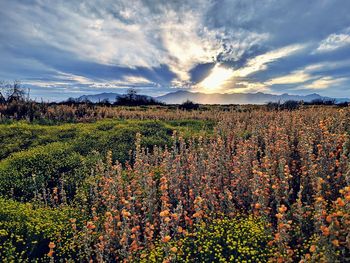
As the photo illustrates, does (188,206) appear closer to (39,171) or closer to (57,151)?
(39,171)

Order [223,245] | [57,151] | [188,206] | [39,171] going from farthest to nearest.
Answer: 1. [57,151]
2. [39,171]
3. [188,206]
4. [223,245]

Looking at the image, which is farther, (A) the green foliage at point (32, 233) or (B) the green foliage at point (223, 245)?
(A) the green foliage at point (32, 233)

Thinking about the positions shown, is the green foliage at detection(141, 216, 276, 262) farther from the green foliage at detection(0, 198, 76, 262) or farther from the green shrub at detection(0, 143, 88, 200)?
the green shrub at detection(0, 143, 88, 200)

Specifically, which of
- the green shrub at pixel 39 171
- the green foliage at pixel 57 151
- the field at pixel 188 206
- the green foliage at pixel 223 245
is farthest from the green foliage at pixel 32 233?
the green foliage at pixel 223 245

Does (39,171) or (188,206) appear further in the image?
(39,171)

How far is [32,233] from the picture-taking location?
5.36m

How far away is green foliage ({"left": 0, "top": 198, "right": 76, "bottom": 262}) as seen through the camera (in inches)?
193

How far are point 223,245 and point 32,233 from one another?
3589mm

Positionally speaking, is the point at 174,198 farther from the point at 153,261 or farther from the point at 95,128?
the point at 95,128

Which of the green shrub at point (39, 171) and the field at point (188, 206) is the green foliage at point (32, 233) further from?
the green shrub at point (39, 171)

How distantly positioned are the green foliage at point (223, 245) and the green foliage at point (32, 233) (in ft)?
6.37

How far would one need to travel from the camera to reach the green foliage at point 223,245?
3.98 m

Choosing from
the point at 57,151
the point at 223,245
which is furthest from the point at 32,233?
the point at 57,151

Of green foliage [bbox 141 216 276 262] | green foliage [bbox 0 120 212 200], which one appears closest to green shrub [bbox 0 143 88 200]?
green foliage [bbox 0 120 212 200]
